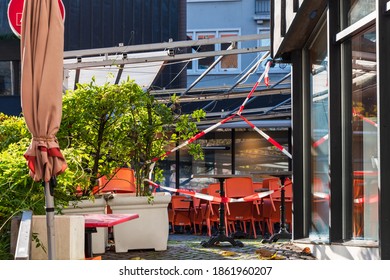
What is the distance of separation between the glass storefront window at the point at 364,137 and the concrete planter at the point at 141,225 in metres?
3.06

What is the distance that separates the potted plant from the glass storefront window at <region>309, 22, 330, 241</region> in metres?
1.61

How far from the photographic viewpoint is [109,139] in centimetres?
1085

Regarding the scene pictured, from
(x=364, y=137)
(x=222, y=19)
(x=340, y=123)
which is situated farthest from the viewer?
(x=222, y=19)

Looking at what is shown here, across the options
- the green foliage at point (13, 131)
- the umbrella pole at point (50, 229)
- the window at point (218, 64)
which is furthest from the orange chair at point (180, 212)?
the umbrella pole at point (50, 229)

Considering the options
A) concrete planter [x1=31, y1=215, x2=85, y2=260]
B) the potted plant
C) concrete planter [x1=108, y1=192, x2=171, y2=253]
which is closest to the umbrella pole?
concrete planter [x1=31, y1=215, x2=85, y2=260]

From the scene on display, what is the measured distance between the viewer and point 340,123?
8484 millimetres

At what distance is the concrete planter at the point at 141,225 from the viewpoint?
10.5m

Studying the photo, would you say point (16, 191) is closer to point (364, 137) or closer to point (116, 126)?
point (364, 137)

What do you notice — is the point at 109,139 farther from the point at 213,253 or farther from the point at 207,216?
the point at 207,216

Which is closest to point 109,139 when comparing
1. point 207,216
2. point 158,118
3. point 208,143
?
point 158,118

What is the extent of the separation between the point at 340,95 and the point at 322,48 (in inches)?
60.4

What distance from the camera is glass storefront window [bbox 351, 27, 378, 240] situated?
7.11 metres

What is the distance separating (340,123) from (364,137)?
97 centimetres

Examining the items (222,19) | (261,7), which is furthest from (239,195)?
(222,19)
